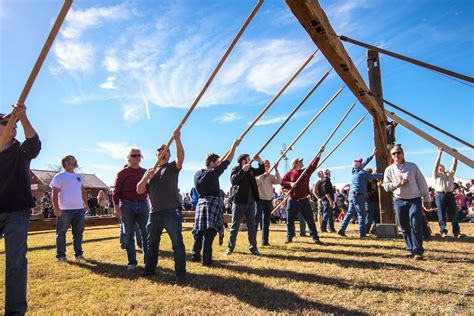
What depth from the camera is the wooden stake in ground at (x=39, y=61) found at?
321 cm

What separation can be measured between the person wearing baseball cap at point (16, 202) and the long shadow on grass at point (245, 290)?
1789 millimetres

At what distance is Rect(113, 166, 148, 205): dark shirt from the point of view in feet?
18.6

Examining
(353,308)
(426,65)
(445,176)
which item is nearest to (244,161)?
(426,65)

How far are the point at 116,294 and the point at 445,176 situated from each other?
828 centimetres

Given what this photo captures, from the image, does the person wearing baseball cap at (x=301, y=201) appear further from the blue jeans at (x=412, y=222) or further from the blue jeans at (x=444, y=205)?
the blue jeans at (x=444, y=205)

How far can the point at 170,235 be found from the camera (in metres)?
4.72

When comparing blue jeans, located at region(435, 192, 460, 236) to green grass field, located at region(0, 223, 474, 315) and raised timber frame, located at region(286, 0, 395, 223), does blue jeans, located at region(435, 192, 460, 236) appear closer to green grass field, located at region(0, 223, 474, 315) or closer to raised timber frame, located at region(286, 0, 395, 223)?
raised timber frame, located at region(286, 0, 395, 223)

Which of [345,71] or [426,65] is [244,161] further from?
[426,65]

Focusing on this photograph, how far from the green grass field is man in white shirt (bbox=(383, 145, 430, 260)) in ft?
1.11

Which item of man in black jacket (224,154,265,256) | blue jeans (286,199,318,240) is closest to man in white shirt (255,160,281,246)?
blue jeans (286,199,318,240)

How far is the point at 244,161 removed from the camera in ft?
23.0

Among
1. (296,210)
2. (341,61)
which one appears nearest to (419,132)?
(296,210)

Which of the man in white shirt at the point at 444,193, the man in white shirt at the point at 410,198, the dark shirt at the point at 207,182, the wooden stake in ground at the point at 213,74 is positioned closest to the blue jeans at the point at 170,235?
the wooden stake in ground at the point at 213,74

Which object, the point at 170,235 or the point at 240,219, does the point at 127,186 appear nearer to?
the point at 170,235
